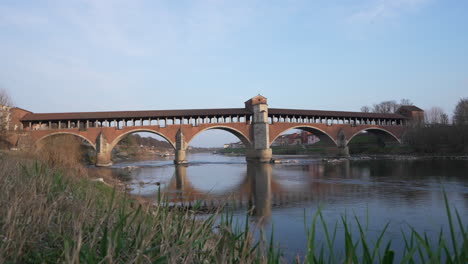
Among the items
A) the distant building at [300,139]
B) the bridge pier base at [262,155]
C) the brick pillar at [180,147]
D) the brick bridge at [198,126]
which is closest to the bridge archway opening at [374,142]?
the brick bridge at [198,126]

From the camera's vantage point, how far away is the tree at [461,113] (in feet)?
142

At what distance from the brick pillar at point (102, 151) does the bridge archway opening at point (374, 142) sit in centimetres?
3336

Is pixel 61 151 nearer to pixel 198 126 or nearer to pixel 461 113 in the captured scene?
pixel 198 126

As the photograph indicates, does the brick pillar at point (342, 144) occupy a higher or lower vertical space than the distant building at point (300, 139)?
lower

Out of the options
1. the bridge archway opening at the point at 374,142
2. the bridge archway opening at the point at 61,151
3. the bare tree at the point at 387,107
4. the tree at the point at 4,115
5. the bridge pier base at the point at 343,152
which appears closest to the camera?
the bridge archway opening at the point at 61,151

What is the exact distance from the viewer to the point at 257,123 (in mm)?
41125

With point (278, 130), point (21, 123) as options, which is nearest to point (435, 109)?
point (278, 130)

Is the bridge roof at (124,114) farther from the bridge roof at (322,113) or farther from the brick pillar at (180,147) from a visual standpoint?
the bridge roof at (322,113)

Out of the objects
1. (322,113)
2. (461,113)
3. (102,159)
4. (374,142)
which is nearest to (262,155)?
(322,113)

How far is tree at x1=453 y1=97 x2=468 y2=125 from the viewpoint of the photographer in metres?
43.3

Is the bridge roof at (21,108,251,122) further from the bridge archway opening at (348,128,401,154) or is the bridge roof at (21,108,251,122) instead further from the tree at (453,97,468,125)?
the tree at (453,97,468,125)

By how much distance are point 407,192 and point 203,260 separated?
13.5 m

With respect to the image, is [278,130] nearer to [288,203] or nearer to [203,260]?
[288,203]

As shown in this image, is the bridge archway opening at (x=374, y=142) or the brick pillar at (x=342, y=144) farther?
the bridge archway opening at (x=374, y=142)
